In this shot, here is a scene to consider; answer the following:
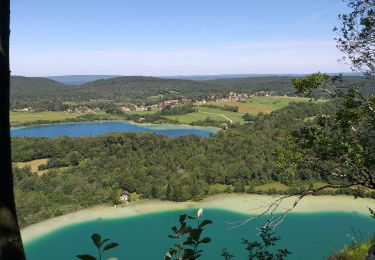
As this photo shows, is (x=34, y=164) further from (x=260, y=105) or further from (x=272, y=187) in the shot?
(x=260, y=105)

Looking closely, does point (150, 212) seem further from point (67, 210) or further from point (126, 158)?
point (126, 158)

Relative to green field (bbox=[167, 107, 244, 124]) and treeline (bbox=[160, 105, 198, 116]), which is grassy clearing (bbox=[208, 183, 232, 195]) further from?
Result: treeline (bbox=[160, 105, 198, 116])

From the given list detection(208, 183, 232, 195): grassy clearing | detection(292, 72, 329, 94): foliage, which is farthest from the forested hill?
detection(292, 72, 329, 94): foliage

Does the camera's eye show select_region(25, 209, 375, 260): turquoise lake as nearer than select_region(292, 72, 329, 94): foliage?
No

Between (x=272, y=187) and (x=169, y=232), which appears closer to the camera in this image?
(x=169, y=232)

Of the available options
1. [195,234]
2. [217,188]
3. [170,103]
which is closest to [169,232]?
[217,188]

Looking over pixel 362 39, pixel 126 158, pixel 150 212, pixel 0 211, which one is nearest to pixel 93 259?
pixel 0 211

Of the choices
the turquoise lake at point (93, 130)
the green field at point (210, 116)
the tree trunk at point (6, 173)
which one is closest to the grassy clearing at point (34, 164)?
the turquoise lake at point (93, 130)
